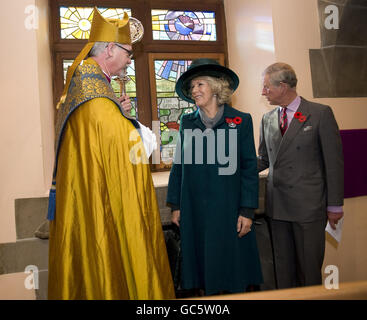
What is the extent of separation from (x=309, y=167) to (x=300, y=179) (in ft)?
0.27

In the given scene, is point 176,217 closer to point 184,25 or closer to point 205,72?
point 205,72

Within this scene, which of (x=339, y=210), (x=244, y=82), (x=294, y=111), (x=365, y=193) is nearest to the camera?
(x=339, y=210)

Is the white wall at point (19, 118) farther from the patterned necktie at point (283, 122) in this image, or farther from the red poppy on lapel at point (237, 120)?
the patterned necktie at point (283, 122)

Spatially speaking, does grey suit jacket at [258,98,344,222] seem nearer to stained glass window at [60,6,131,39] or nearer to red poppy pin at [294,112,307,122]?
red poppy pin at [294,112,307,122]

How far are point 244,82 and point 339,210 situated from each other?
153 centimetres

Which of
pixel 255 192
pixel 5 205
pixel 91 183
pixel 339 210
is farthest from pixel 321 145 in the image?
pixel 5 205

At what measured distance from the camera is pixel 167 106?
10.0 feet

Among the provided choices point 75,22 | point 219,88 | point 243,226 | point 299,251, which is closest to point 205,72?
point 219,88

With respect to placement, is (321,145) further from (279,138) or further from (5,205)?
(5,205)

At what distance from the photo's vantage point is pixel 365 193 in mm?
2770

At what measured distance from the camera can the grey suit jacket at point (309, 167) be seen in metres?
1.83

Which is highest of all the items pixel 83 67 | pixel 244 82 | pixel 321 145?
pixel 244 82

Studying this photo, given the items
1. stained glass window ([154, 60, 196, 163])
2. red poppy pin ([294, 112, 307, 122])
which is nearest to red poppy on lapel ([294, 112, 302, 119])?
red poppy pin ([294, 112, 307, 122])

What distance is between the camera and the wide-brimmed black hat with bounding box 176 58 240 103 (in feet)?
5.84
